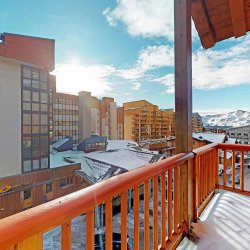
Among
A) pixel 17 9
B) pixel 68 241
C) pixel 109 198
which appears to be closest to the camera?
pixel 68 241

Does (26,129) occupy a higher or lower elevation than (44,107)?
lower

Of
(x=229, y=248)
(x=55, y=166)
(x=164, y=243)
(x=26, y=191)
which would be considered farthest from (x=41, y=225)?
(x=55, y=166)

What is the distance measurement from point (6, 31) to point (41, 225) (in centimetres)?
1208

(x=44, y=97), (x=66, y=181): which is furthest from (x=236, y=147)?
(x=66, y=181)

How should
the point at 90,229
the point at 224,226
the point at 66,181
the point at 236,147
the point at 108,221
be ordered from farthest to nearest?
1. the point at 66,181
2. the point at 236,147
3. the point at 224,226
4. the point at 108,221
5. the point at 90,229

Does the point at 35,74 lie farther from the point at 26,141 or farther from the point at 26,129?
the point at 26,141

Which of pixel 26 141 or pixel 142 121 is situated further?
pixel 142 121

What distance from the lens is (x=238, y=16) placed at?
2.31 meters

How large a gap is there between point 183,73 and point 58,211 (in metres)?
1.56

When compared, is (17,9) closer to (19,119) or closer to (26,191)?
(19,119)

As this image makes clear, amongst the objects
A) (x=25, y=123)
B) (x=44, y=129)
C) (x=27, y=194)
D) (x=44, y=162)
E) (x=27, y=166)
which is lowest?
(x=27, y=194)

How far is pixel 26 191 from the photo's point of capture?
1168 cm

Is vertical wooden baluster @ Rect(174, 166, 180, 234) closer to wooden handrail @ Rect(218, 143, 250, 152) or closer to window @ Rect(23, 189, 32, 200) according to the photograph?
wooden handrail @ Rect(218, 143, 250, 152)

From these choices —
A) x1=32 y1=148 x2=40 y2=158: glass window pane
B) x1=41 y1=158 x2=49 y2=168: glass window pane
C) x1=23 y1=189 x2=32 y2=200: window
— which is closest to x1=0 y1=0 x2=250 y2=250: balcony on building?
x1=23 y1=189 x2=32 y2=200: window
